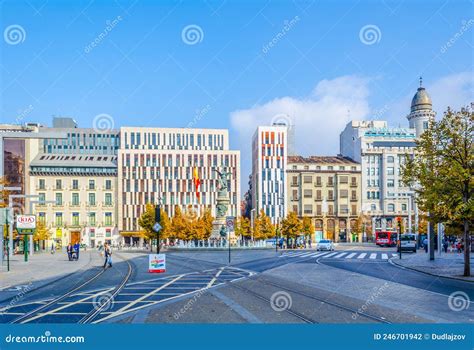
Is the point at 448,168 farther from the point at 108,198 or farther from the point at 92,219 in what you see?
the point at 108,198

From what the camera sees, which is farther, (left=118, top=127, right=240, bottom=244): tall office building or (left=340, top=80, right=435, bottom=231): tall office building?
(left=118, top=127, right=240, bottom=244): tall office building

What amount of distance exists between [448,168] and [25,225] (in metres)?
30.8

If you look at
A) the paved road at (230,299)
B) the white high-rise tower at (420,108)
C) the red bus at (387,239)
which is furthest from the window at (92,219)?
the paved road at (230,299)

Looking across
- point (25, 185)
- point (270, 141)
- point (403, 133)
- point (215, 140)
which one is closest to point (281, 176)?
point (270, 141)

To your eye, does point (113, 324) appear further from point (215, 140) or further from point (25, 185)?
point (215, 140)

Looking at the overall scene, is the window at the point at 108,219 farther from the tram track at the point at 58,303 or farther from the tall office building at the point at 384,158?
the tram track at the point at 58,303

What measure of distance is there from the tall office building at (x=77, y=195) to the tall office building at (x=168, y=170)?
270cm

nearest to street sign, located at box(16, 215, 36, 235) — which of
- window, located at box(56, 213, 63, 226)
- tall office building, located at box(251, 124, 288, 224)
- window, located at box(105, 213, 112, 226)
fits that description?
window, located at box(56, 213, 63, 226)

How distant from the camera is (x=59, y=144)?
12656 cm

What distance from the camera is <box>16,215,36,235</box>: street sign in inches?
1640

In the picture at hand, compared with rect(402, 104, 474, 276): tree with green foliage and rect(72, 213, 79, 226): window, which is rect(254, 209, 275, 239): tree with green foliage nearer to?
rect(72, 213, 79, 226): window

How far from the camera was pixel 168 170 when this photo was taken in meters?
118

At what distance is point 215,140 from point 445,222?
322ft

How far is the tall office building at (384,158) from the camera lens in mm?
112250
